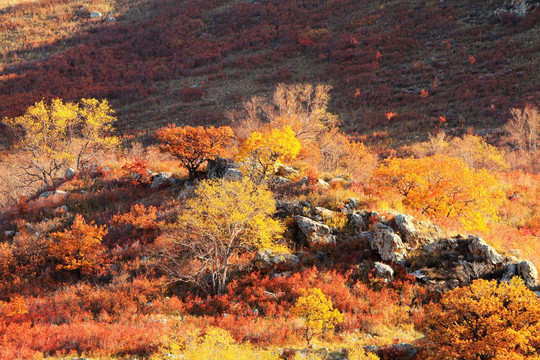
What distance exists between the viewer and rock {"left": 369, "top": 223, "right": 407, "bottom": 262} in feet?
49.6

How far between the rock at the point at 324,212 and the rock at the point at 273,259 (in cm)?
281

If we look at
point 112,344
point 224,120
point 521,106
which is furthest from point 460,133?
point 112,344

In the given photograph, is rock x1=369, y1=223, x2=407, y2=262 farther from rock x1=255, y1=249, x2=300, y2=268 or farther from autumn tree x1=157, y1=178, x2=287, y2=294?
autumn tree x1=157, y1=178, x2=287, y2=294

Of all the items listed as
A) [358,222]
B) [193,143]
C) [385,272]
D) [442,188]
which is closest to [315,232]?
[358,222]

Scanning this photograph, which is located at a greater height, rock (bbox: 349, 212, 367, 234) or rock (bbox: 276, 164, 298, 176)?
rock (bbox: 276, 164, 298, 176)

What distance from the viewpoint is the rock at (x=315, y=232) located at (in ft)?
55.9

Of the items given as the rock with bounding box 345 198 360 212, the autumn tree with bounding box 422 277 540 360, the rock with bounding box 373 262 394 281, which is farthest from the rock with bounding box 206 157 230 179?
the autumn tree with bounding box 422 277 540 360

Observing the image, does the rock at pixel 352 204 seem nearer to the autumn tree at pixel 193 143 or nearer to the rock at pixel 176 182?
the autumn tree at pixel 193 143

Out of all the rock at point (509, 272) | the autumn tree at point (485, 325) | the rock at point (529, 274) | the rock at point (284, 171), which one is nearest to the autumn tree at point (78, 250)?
the rock at point (284, 171)

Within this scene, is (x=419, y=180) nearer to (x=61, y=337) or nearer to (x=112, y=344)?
(x=112, y=344)

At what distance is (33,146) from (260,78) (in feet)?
127

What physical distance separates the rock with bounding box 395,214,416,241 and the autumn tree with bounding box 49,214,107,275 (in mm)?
14733

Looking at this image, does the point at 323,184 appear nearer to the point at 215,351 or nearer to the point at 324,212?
the point at 324,212

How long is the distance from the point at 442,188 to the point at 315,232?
264 inches
